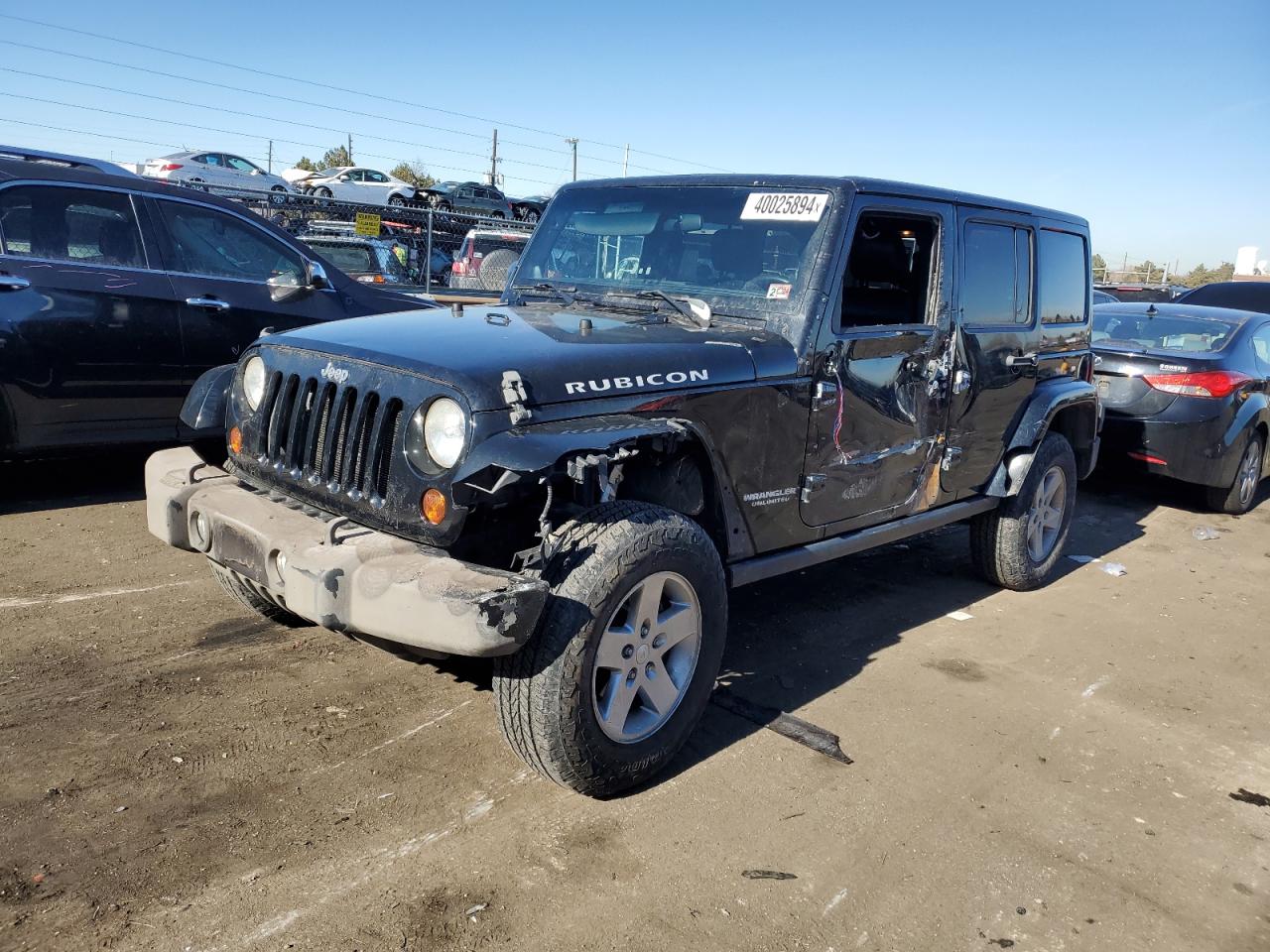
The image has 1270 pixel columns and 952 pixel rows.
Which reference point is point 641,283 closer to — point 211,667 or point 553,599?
point 553,599

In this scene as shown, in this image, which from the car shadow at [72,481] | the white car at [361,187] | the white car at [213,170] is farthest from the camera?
the white car at [361,187]

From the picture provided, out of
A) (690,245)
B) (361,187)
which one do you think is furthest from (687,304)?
(361,187)

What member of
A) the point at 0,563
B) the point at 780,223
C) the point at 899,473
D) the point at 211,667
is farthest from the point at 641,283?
the point at 0,563

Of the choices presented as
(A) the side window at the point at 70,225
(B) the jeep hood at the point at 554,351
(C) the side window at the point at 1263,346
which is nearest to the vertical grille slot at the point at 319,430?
(B) the jeep hood at the point at 554,351

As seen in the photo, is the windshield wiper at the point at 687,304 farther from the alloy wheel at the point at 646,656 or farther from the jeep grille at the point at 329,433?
the jeep grille at the point at 329,433

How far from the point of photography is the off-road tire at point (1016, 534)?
17.0 feet

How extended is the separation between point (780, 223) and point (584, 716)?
2126 mm

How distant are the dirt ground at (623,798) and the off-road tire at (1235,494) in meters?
3.23

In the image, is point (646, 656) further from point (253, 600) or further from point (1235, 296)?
point (1235, 296)

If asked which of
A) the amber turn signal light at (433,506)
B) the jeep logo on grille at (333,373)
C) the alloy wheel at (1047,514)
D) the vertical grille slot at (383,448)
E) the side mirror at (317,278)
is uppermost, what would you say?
the side mirror at (317,278)

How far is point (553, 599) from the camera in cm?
271

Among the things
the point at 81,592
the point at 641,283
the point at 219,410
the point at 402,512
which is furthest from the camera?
the point at 81,592

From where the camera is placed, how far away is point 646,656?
2994mm

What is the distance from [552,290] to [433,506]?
5.73 feet
